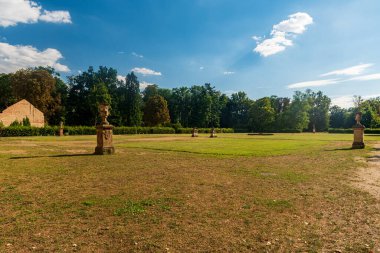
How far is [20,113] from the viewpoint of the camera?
50.9m

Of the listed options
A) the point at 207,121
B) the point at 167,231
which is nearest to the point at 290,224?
the point at 167,231

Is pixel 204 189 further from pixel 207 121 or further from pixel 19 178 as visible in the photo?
pixel 207 121

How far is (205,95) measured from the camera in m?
87.9

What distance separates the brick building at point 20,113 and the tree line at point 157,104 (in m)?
6.32

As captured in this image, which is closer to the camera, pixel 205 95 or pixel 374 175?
pixel 374 175

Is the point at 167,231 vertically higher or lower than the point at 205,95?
lower

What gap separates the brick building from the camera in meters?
49.5

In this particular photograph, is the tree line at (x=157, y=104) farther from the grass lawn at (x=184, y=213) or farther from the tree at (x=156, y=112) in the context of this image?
the grass lawn at (x=184, y=213)

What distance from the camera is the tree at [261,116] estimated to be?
7738 centimetres

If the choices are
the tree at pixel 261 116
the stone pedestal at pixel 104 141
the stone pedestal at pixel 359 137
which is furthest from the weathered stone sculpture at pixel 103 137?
the tree at pixel 261 116

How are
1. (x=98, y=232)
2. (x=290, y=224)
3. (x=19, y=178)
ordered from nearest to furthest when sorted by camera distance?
(x=98, y=232) → (x=290, y=224) → (x=19, y=178)

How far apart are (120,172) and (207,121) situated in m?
76.7

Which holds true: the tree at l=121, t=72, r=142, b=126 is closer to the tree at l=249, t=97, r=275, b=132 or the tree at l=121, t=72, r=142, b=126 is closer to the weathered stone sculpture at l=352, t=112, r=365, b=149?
the tree at l=249, t=97, r=275, b=132

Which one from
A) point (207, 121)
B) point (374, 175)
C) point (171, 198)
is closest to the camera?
point (171, 198)
